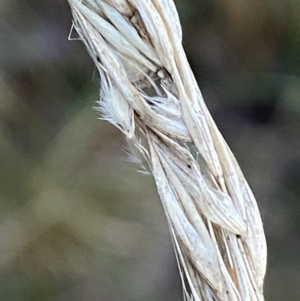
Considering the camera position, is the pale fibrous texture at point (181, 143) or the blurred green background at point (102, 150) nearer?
the pale fibrous texture at point (181, 143)

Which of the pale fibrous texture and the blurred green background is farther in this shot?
the blurred green background

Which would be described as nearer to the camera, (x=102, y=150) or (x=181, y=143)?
(x=181, y=143)

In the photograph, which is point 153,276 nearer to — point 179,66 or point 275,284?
point 275,284

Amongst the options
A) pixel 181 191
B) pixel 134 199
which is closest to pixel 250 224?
pixel 181 191

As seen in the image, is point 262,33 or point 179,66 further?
point 262,33
